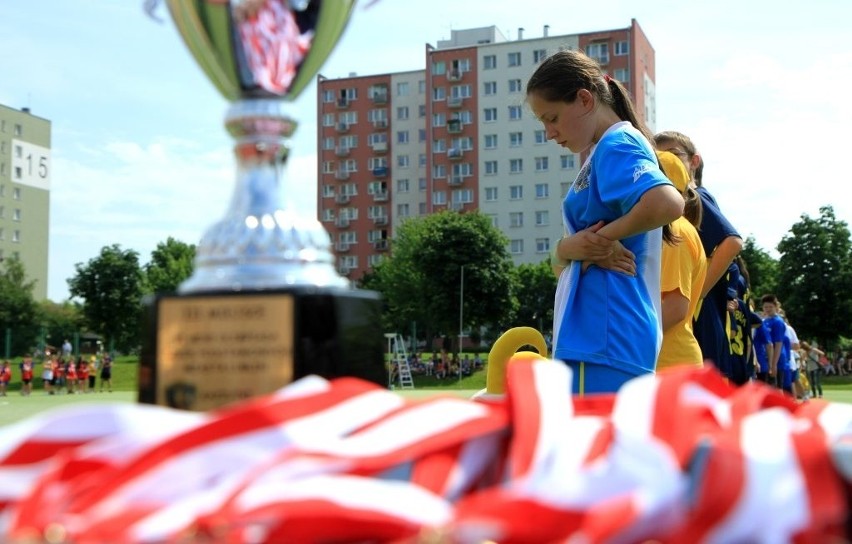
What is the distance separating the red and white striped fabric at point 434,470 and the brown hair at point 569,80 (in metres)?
1.61

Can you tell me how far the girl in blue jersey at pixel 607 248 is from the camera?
242 centimetres

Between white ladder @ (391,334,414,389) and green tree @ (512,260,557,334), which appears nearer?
white ladder @ (391,334,414,389)

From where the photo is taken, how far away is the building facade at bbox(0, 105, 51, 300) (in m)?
87.1

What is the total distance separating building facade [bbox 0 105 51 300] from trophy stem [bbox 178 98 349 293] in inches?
3621

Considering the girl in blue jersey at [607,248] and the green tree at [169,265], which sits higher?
the green tree at [169,265]

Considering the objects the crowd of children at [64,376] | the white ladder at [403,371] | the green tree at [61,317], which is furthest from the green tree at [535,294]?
the crowd of children at [64,376]

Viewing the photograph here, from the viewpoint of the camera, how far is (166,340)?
1.40 metres

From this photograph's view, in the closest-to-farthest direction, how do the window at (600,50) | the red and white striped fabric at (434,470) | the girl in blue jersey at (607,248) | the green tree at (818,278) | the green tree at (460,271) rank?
the red and white striped fabric at (434,470) → the girl in blue jersey at (607,248) → the green tree at (818,278) → the green tree at (460,271) → the window at (600,50)

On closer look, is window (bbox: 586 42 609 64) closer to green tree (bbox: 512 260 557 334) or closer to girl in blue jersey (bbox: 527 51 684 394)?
green tree (bbox: 512 260 557 334)

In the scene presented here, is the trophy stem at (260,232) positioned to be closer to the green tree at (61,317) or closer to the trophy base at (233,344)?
the trophy base at (233,344)

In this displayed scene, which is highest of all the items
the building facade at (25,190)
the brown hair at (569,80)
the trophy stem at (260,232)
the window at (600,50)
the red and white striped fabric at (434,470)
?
the window at (600,50)

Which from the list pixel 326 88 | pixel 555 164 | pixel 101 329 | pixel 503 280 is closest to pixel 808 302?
pixel 503 280

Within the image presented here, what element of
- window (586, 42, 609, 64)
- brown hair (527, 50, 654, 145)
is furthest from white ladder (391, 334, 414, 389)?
window (586, 42, 609, 64)

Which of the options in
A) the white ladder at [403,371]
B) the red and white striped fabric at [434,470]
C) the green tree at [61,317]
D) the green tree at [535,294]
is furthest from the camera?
the green tree at [61,317]
